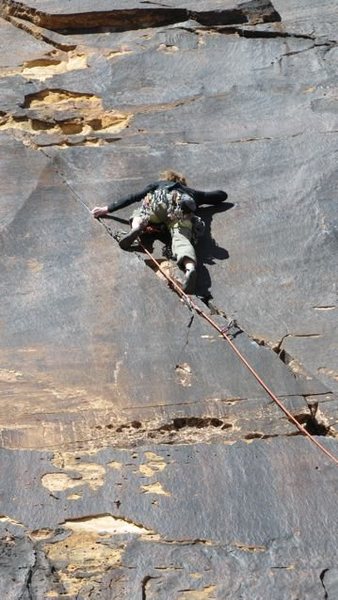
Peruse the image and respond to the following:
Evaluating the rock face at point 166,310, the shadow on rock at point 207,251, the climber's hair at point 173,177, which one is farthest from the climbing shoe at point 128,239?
the climber's hair at point 173,177

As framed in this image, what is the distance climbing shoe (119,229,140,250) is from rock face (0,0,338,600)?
0.10 metres

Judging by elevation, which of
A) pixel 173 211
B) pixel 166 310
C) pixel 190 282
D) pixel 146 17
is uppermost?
pixel 146 17

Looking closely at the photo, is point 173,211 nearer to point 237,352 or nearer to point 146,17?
point 237,352

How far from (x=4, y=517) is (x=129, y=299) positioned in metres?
1.96

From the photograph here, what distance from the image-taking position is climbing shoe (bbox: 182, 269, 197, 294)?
6.68 meters

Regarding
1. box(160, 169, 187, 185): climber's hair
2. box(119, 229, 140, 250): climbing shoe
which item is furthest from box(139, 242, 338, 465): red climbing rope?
box(160, 169, 187, 185): climber's hair

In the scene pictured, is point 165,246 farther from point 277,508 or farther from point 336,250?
point 277,508

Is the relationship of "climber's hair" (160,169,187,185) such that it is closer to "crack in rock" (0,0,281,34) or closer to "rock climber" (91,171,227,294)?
"rock climber" (91,171,227,294)

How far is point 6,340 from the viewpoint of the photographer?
6.38m

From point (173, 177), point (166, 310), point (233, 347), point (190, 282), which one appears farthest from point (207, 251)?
point (233, 347)

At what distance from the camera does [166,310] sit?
657 centimetres

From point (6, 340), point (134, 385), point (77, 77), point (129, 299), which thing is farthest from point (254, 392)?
point (77, 77)

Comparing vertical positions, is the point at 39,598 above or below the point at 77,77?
below

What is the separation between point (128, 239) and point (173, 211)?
397 mm
